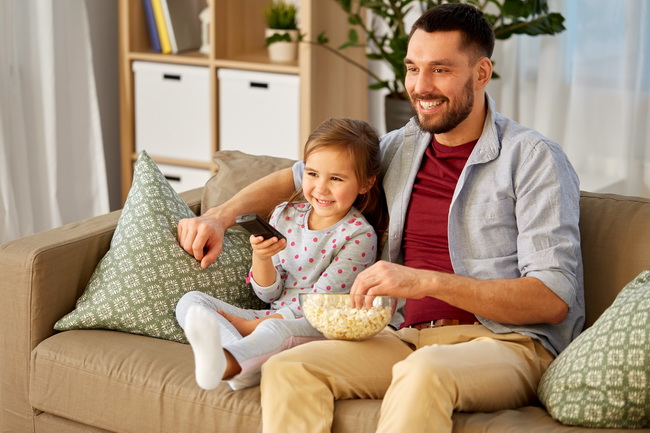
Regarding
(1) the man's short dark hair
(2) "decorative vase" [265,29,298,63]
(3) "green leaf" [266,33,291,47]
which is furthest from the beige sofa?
(2) "decorative vase" [265,29,298,63]

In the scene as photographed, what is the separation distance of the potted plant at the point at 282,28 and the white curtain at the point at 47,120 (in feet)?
2.56

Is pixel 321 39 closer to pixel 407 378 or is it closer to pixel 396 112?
pixel 396 112

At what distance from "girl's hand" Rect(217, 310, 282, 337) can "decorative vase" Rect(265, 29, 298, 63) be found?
1916 millimetres

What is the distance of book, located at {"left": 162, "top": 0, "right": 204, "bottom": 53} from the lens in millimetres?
4160

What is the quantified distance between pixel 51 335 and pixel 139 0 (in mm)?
2194

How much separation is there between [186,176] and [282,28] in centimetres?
74

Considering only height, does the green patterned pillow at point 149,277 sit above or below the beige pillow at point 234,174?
below

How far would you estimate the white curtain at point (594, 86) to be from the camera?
356 cm

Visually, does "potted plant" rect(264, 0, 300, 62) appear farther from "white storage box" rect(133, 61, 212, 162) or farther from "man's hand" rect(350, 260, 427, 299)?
"man's hand" rect(350, 260, 427, 299)

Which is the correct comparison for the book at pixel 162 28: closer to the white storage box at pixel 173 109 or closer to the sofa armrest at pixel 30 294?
the white storage box at pixel 173 109

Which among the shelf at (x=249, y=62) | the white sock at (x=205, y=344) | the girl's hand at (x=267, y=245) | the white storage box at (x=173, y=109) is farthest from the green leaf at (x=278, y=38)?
the white sock at (x=205, y=344)

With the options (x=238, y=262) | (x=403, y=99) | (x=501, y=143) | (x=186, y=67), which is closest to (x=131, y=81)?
(x=186, y=67)

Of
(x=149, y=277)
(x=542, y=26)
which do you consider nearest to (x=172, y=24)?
(x=542, y=26)

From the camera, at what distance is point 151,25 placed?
4.20 meters
